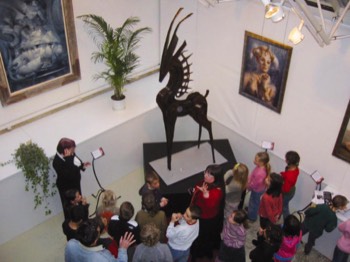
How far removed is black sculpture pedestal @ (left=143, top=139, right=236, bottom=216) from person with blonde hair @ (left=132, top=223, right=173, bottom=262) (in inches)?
71.3

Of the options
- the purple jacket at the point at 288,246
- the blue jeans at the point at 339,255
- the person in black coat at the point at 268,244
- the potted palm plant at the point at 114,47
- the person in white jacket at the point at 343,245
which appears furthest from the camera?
the potted palm plant at the point at 114,47

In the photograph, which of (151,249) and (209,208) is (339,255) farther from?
(151,249)

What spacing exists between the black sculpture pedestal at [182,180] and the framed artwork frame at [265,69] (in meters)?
0.93

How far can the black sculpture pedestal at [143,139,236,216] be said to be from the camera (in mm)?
5555

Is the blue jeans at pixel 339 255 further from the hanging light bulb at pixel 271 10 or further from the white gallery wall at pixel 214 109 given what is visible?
the hanging light bulb at pixel 271 10

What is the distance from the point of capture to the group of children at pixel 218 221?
4.00 m

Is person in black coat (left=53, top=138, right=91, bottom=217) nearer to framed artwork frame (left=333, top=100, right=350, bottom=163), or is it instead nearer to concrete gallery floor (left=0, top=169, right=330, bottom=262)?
concrete gallery floor (left=0, top=169, right=330, bottom=262)

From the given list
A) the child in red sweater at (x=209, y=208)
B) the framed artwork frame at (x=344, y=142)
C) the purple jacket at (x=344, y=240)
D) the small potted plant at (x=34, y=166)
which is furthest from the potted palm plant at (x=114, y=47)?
the purple jacket at (x=344, y=240)

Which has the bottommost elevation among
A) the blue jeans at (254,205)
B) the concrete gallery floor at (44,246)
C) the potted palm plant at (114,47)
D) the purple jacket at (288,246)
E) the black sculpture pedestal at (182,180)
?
the concrete gallery floor at (44,246)

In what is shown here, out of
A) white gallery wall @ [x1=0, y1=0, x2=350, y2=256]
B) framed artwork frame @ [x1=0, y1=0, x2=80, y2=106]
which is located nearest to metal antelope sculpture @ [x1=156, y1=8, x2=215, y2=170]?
white gallery wall @ [x1=0, y1=0, x2=350, y2=256]

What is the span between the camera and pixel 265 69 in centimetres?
560

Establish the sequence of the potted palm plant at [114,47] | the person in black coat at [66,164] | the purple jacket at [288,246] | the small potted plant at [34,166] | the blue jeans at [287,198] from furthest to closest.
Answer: the potted palm plant at [114,47], the blue jeans at [287,198], the small potted plant at [34,166], the person in black coat at [66,164], the purple jacket at [288,246]

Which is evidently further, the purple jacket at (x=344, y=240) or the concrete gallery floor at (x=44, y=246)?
the concrete gallery floor at (x=44, y=246)

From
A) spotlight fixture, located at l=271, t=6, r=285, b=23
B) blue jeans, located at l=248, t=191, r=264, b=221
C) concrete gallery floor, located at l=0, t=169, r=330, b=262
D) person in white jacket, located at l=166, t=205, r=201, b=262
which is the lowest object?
concrete gallery floor, located at l=0, t=169, r=330, b=262
